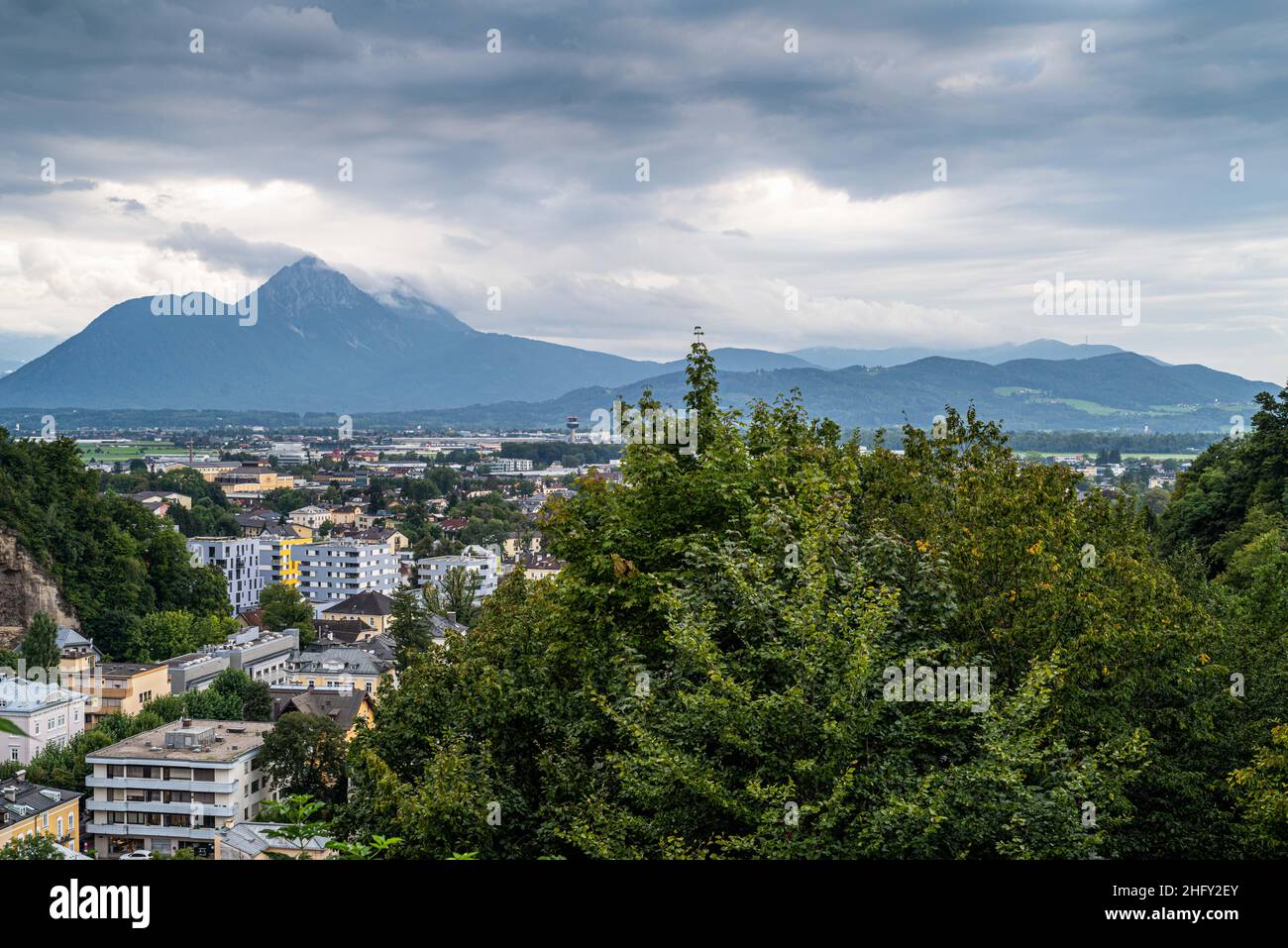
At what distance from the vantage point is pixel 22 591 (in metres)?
82.2

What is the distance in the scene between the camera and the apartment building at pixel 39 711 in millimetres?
53031

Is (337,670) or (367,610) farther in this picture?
(367,610)

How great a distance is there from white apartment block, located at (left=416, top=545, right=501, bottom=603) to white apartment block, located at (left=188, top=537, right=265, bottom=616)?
54.5ft

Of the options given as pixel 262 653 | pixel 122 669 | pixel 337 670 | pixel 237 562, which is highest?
pixel 237 562

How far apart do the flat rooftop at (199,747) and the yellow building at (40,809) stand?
2.75 meters

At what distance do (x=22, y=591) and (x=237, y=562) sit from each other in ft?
124

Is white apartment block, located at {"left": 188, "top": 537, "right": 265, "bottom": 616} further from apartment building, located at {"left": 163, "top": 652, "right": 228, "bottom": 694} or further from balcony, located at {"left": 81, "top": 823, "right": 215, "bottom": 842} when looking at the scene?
balcony, located at {"left": 81, "top": 823, "right": 215, "bottom": 842}

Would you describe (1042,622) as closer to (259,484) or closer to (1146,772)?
(1146,772)

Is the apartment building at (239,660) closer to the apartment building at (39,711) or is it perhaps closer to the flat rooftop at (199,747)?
Result: the apartment building at (39,711)

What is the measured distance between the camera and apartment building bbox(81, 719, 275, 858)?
149 feet

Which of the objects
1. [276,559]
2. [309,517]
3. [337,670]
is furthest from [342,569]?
[337,670]

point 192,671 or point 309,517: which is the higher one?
point 309,517

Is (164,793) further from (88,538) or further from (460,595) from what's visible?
(88,538)
